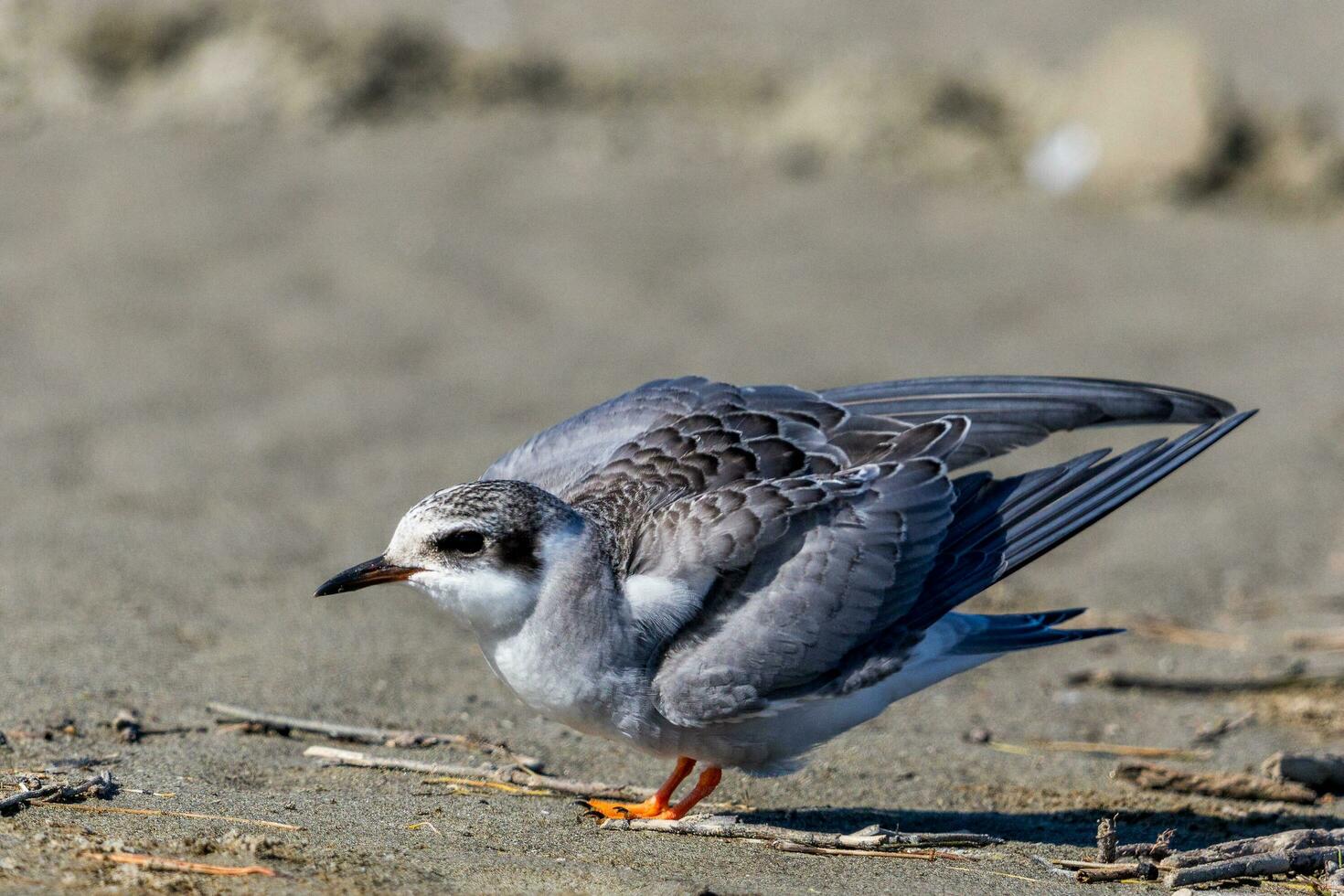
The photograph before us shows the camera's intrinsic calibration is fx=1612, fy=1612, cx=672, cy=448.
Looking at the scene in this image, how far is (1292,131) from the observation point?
408 inches

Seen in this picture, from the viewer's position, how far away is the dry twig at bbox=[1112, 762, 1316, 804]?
466 centimetres

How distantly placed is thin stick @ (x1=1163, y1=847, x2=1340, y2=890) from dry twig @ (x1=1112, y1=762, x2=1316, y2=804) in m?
0.62

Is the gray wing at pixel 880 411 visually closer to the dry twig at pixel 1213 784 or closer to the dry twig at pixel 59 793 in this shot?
the dry twig at pixel 1213 784

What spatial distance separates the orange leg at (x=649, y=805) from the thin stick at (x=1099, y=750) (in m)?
1.24

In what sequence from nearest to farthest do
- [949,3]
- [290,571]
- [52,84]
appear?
1. [290,571]
2. [52,84]
3. [949,3]

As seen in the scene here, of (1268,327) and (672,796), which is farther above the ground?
(1268,327)

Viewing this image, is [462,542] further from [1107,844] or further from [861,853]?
[1107,844]

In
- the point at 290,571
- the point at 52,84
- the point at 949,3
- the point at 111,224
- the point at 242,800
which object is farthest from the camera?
the point at 949,3

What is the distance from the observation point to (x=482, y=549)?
13.6 ft

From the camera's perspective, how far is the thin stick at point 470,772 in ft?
14.2

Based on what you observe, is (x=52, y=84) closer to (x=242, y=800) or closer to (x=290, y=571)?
(x=290, y=571)

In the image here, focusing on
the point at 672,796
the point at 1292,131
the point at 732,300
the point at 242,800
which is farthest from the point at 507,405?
the point at 1292,131

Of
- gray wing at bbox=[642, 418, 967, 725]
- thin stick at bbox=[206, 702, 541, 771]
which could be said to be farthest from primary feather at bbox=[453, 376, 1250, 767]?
thin stick at bbox=[206, 702, 541, 771]

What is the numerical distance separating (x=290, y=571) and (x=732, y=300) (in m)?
3.74
